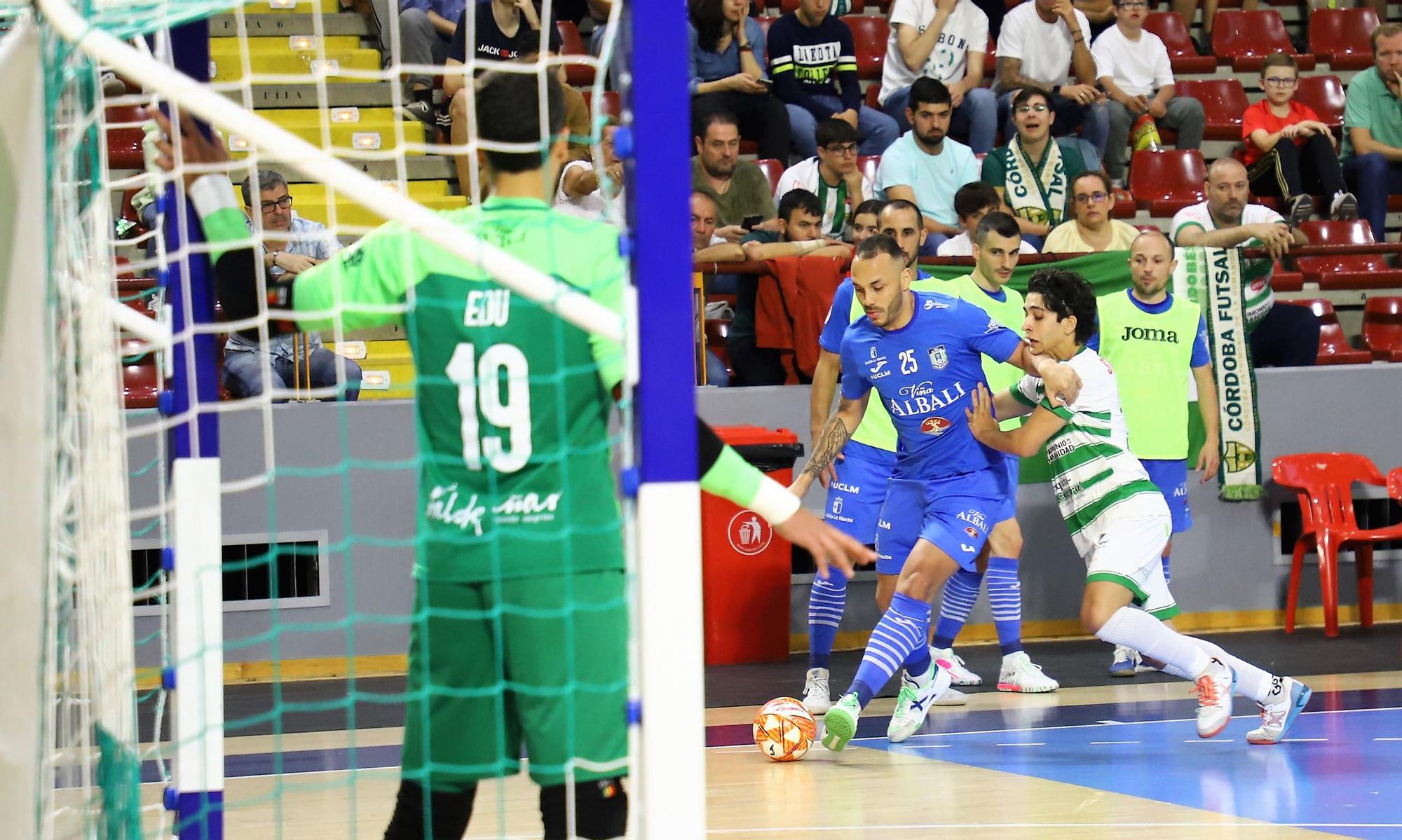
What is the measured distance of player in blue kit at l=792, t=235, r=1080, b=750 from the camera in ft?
21.4

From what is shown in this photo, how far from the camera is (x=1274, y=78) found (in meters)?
11.7

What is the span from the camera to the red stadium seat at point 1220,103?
12.8 meters

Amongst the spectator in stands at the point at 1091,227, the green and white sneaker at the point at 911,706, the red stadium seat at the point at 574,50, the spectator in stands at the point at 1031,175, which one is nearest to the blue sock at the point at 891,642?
the green and white sneaker at the point at 911,706

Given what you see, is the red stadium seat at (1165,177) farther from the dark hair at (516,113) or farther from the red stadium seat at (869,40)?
the dark hair at (516,113)

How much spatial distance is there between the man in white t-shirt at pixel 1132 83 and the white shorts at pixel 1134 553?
6031mm

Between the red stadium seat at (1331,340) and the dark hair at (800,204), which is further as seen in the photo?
the red stadium seat at (1331,340)

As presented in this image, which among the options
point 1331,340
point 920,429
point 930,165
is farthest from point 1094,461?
point 1331,340

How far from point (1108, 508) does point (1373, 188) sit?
6.33 metres

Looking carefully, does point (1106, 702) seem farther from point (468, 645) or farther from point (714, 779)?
point (468, 645)

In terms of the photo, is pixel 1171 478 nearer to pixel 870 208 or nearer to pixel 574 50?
pixel 870 208

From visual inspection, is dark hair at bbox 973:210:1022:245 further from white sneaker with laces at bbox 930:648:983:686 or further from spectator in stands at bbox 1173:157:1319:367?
spectator in stands at bbox 1173:157:1319:367

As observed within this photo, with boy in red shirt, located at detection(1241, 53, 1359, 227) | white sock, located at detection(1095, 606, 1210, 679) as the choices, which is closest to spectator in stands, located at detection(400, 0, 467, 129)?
boy in red shirt, located at detection(1241, 53, 1359, 227)

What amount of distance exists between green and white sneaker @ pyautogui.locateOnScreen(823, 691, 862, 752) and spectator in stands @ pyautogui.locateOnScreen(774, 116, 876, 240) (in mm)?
4141

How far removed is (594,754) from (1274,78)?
985 centimetres
